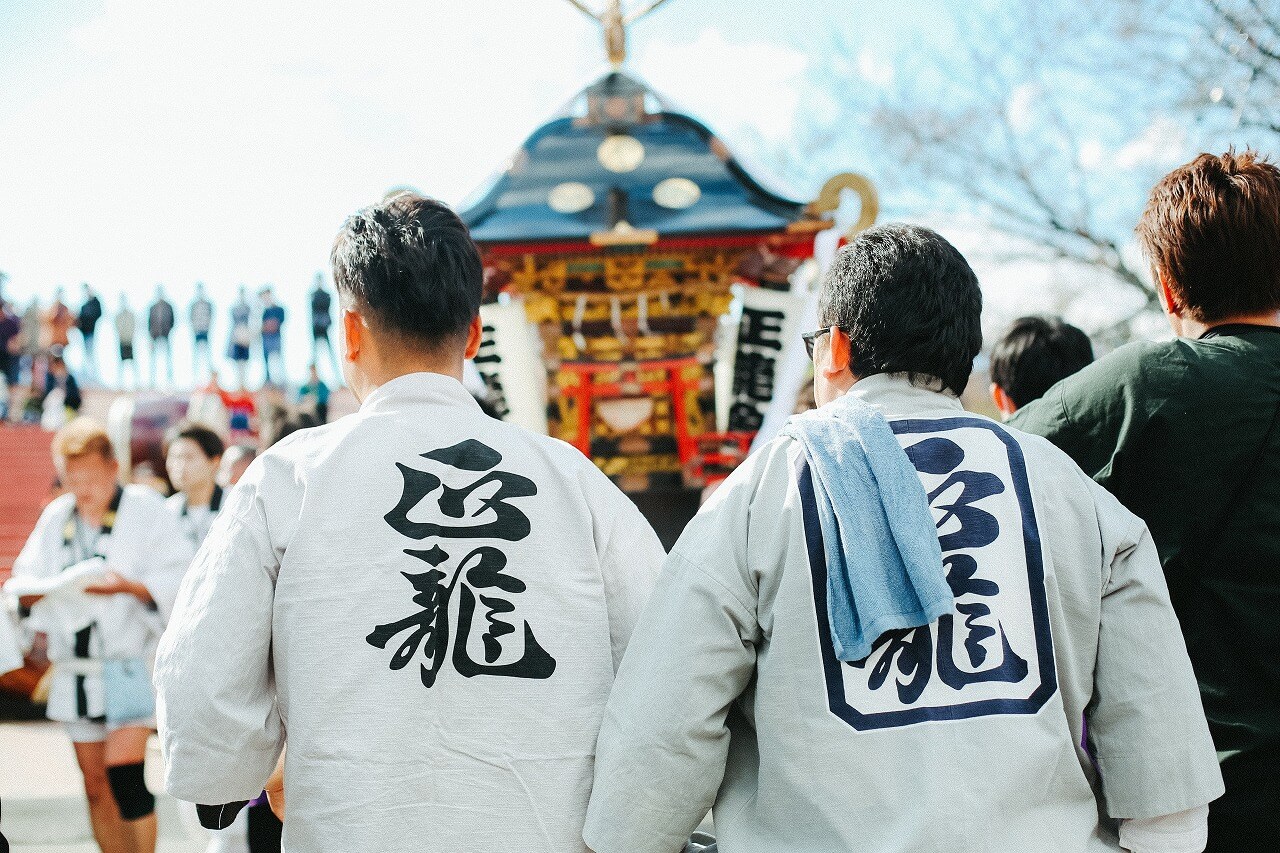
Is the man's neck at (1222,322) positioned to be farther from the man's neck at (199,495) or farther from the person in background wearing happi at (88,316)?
the person in background wearing happi at (88,316)

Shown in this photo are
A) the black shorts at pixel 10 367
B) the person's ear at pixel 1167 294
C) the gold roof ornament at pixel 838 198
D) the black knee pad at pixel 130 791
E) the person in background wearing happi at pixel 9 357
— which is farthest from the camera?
the black shorts at pixel 10 367

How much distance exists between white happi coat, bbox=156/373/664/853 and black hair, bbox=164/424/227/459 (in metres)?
2.88

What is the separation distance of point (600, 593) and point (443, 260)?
1.88 feet

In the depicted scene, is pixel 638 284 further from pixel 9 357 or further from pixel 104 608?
pixel 9 357

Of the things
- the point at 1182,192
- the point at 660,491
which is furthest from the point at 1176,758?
the point at 660,491

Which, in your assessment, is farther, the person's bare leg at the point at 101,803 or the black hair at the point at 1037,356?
the person's bare leg at the point at 101,803

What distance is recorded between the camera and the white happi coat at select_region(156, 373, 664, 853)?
1.28 metres

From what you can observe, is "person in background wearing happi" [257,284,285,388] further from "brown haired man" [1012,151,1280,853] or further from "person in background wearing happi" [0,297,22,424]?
"brown haired man" [1012,151,1280,853]

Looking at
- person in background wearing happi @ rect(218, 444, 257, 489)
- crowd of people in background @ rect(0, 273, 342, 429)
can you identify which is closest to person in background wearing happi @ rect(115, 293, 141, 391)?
crowd of people in background @ rect(0, 273, 342, 429)

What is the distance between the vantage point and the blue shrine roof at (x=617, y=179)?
4277 mm

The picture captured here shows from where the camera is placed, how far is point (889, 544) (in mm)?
1163

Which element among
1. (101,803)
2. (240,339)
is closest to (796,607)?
(101,803)

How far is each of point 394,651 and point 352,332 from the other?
→ 0.52 meters

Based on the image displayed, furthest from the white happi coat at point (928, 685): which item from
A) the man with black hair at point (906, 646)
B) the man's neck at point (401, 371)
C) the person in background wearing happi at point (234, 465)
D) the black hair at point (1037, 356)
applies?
the person in background wearing happi at point (234, 465)
